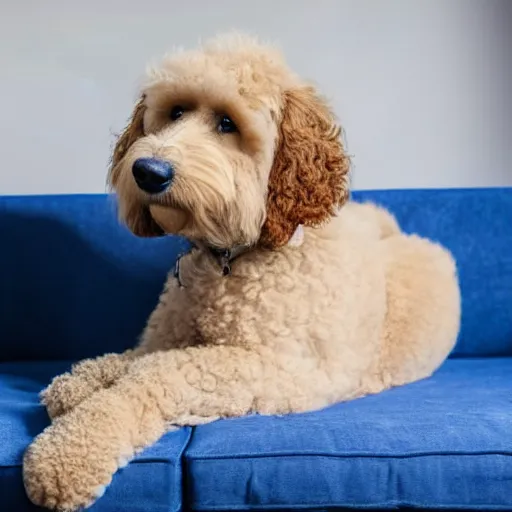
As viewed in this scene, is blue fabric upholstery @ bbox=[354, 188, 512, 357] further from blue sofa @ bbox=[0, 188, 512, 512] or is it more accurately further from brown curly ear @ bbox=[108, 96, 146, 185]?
brown curly ear @ bbox=[108, 96, 146, 185]

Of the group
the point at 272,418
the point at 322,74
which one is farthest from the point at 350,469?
the point at 322,74

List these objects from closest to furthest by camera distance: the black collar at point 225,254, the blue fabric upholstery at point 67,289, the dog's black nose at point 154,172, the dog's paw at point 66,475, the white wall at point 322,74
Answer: the dog's paw at point 66,475 → the dog's black nose at point 154,172 → the black collar at point 225,254 → the blue fabric upholstery at point 67,289 → the white wall at point 322,74

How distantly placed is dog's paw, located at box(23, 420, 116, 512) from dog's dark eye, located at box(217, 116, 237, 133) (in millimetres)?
672

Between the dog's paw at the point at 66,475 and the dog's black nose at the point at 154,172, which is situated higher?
the dog's black nose at the point at 154,172

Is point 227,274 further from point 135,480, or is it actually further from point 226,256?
point 135,480

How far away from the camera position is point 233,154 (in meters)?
1.61

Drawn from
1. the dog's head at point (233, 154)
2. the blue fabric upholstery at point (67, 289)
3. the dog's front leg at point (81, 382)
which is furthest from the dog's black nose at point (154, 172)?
the blue fabric upholstery at point (67, 289)

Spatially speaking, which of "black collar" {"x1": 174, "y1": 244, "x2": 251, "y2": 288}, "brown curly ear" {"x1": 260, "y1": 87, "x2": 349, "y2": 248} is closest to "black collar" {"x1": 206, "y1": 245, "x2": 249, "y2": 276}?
"black collar" {"x1": 174, "y1": 244, "x2": 251, "y2": 288}

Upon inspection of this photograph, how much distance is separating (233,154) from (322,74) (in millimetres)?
1134

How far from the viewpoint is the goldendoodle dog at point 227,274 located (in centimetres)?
151

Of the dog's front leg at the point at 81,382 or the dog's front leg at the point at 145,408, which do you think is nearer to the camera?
the dog's front leg at the point at 145,408

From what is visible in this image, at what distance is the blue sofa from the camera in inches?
58.2

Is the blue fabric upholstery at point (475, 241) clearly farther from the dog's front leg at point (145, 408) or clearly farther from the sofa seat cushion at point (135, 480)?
the sofa seat cushion at point (135, 480)

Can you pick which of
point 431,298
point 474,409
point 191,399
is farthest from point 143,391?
point 431,298
